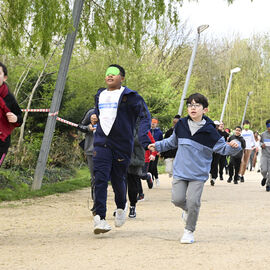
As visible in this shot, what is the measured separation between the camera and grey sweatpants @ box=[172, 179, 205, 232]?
20.9 ft

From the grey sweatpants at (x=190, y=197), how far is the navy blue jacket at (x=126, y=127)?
60 centimetres

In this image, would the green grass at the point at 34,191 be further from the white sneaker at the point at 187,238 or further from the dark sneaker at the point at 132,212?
the white sneaker at the point at 187,238

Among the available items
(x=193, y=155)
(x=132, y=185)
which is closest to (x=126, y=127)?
(x=193, y=155)

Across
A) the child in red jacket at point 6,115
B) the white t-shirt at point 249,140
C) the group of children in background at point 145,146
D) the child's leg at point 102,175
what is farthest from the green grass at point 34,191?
the white t-shirt at point 249,140

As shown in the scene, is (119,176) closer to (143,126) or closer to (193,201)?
(143,126)

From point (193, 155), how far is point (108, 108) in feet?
3.54

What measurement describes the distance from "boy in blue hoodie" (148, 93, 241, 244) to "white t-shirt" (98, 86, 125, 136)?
525 millimetres

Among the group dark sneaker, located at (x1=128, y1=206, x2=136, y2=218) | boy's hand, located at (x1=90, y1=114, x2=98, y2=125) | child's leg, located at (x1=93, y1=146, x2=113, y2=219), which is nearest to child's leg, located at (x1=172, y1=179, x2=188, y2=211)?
child's leg, located at (x1=93, y1=146, x2=113, y2=219)

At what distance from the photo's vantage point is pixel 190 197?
637cm

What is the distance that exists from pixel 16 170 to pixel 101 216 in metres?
7.84

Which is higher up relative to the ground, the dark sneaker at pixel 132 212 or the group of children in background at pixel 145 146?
the group of children in background at pixel 145 146

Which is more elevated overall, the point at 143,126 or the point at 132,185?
the point at 143,126

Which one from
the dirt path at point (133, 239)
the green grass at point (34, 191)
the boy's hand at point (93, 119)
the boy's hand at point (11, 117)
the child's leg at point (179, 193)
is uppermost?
the boy's hand at point (93, 119)

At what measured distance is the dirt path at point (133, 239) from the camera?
201 inches
